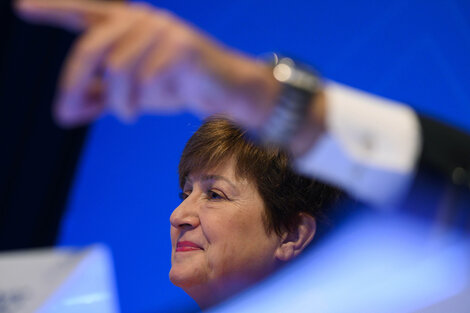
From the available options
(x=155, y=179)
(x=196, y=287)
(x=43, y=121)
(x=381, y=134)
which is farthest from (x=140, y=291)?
(x=381, y=134)

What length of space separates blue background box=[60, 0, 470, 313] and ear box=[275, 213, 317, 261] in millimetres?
321

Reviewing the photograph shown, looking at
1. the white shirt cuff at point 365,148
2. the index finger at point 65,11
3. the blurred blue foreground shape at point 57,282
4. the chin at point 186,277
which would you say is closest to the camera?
the index finger at point 65,11

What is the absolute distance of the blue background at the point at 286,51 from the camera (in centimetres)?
167

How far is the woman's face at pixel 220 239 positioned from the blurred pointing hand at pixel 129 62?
0.67m

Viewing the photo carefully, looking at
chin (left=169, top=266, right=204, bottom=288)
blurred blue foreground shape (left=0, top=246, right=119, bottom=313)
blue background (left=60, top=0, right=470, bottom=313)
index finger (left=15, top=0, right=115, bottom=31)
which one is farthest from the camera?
blue background (left=60, top=0, right=470, bottom=313)

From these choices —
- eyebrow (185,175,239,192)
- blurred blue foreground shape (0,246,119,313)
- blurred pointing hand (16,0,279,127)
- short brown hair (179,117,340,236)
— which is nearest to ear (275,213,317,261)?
short brown hair (179,117,340,236)

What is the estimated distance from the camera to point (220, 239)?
3.69 ft

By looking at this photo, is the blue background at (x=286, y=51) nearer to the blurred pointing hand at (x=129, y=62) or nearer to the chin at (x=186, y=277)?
the chin at (x=186, y=277)

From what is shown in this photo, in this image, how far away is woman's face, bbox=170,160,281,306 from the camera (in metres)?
1.11

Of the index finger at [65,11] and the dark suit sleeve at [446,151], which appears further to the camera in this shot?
the dark suit sleeve at [446,151]

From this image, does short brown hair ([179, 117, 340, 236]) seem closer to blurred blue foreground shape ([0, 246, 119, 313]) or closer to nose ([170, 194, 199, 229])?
nose ([170, 194, 199, 229])

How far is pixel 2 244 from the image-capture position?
2619 millimetres

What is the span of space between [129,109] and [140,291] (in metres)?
1.37

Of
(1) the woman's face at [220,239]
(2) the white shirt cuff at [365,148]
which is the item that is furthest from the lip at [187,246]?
(2) the white shirt cuff at [365,148]
